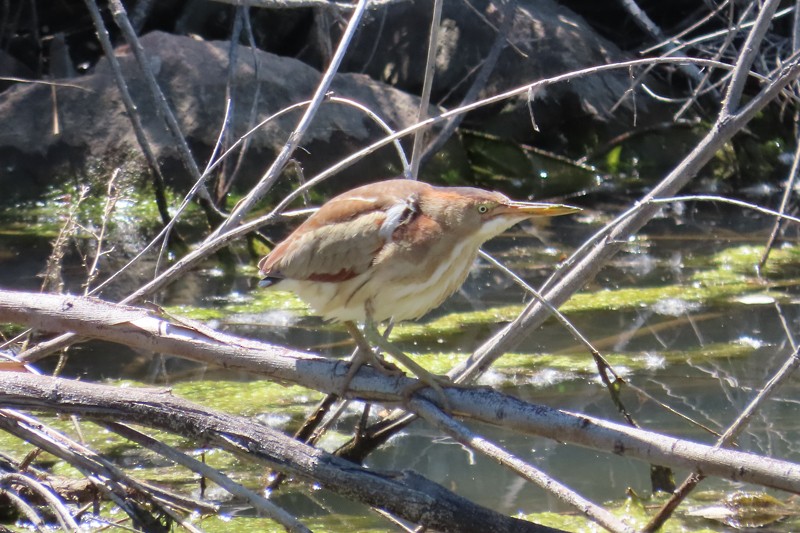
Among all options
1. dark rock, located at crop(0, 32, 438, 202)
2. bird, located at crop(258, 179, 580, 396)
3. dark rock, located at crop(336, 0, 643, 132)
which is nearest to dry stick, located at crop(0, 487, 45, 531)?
bird, located at crop(258, 179, 580, 396)

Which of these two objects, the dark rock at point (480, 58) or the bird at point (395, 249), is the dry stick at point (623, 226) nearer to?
the bird at point (395, 249)

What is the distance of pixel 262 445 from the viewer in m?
1.96

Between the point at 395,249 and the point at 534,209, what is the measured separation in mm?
351

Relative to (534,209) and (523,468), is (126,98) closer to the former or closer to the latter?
(534,209)

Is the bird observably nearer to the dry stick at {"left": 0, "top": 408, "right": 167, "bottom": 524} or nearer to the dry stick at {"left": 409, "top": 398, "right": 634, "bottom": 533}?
the dry stick at {"left": 409, "top": 398, "right": 634, "bottom": 533}

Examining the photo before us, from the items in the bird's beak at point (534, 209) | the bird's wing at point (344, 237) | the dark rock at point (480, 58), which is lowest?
the dark rock at point (480, 58)

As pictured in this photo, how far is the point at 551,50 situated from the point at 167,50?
312 centimetres

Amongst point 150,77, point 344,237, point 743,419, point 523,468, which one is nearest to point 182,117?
point 150,77

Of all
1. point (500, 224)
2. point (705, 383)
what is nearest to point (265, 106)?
point (705, 383)

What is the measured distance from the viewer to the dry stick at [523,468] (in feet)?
5.45

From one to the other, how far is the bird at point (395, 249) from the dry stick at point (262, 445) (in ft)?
1.27

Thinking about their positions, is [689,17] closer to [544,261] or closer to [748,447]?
[544,261]

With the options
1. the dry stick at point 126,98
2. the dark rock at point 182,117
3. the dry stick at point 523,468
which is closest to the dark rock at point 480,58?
the dark rock at point 182,117

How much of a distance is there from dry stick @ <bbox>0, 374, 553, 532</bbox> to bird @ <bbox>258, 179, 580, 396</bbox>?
39 cm
